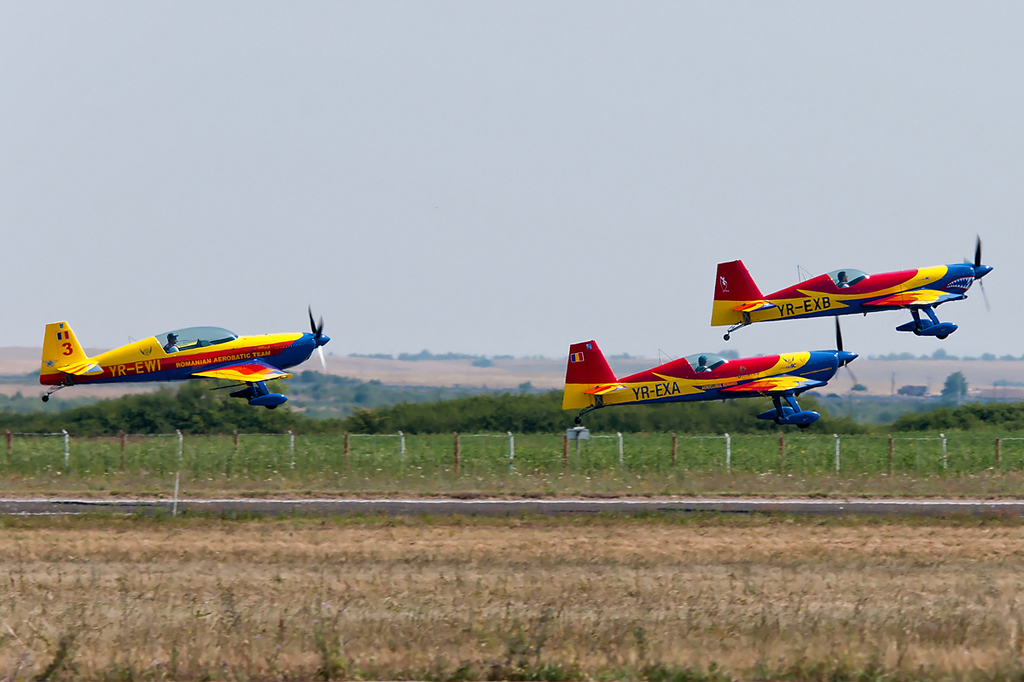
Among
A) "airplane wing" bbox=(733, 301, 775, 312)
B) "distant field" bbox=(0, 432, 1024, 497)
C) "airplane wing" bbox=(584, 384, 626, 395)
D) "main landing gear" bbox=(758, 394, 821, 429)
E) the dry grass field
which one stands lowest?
the dry grass field

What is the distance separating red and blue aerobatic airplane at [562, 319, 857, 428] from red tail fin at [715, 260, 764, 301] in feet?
13.1

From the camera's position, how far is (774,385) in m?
29.5

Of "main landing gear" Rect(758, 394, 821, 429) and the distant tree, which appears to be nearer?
"main landing gear" Rect(758, 394, 821, 429)

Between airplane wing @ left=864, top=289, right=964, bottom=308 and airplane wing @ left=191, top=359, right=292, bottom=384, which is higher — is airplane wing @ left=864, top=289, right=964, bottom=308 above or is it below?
above

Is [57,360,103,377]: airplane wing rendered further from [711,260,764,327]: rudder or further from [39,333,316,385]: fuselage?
[711,260,764,327]: rudder

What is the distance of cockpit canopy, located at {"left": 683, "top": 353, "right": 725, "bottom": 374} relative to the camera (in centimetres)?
2978

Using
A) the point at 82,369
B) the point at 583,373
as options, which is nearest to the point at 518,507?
the point at 583,373

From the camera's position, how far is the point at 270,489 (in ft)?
149

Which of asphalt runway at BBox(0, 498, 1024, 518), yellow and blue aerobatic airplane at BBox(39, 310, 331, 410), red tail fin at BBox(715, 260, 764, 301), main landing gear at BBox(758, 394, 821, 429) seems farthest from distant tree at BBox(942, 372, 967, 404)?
yellow and blue aerobatic airplane at BBox(39, 310, 331, 410)

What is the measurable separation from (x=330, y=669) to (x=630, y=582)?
31.9 feet

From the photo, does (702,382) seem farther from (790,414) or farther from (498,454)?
(498,454)

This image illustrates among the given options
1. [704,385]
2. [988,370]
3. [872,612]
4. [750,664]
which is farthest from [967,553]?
[988,370]

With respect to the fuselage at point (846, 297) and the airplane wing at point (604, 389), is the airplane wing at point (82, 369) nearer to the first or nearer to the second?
the airplane wing at point (604, 389)

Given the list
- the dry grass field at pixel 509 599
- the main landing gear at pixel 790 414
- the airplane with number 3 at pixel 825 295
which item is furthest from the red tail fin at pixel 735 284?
the dry grass field at pixel 509 599
